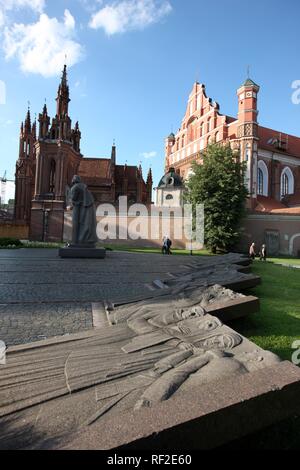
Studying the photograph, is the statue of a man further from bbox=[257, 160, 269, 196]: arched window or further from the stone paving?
bbox=[257, 160, 269, 196]: arched window

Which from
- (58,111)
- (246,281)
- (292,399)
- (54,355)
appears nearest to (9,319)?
(54,355)

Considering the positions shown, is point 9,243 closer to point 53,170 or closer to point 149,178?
point 53,170

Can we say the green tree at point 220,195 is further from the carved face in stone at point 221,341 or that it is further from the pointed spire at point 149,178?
the pointed spire at point 149,178

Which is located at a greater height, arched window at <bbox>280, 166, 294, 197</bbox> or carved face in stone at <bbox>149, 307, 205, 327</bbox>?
arched window at <bbox>280, 166, 294, 197</bbox>

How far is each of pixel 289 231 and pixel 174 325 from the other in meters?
→ 29.4

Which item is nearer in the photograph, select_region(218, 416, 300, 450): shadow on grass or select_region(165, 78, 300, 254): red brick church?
select_region(218, 416, 300, 450): shadow on grass

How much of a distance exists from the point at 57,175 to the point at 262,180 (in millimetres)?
24049

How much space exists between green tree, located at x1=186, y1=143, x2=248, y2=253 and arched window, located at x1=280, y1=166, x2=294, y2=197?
15703mm

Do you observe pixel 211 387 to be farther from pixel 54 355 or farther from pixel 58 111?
pixel 58 111

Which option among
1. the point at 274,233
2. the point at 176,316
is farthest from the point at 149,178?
the point at 176,316

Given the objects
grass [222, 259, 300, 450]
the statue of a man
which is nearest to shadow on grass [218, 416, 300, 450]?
grass [222, 259, 300, 450]

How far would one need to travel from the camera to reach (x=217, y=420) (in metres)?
2.07

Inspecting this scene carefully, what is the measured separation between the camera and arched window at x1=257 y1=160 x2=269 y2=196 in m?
36.8

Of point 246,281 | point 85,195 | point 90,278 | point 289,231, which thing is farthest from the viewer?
point 289,231
